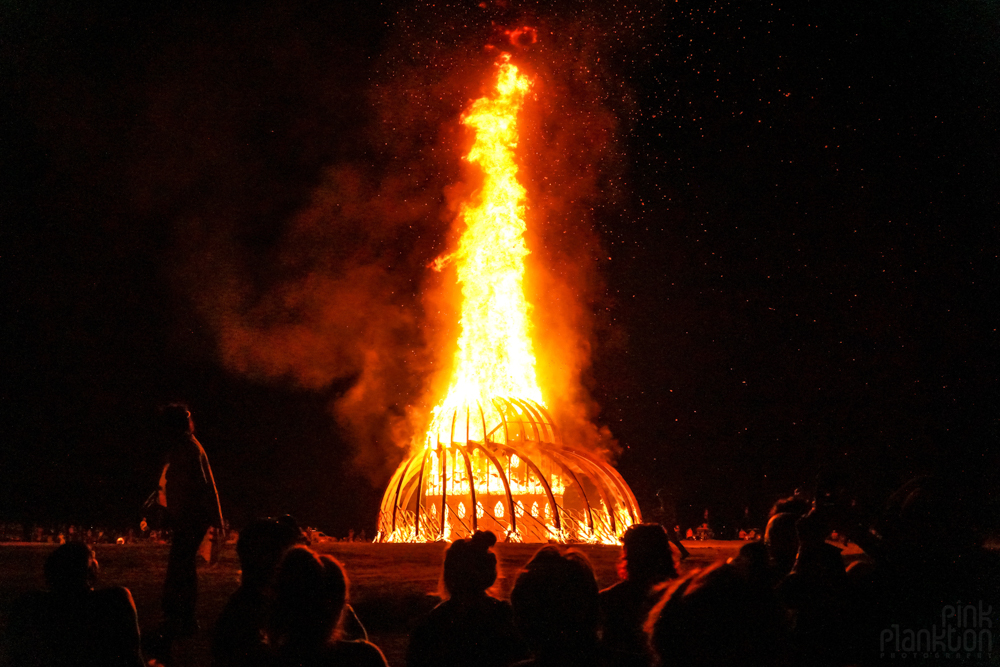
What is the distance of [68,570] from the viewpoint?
3.45 meters

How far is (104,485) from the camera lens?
15.7 meters

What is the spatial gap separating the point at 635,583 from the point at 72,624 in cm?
234

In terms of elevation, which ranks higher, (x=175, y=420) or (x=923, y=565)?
(x=175, y=420)

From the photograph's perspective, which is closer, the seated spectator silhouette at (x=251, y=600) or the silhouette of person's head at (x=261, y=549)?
the seated spectator silhouette at (x=251, y=600)

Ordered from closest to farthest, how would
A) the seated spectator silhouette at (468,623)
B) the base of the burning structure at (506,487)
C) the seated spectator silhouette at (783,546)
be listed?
the seated spectator silhouette at (468,623) → the seated spectator silhouette at (783,546) → the base of the burning structure at (506,487)

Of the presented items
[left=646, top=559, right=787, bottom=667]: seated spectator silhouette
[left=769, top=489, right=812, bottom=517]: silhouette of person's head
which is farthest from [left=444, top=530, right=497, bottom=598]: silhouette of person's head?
[left=769, top=489, right=812, bottom=517]: silhouette of person's head

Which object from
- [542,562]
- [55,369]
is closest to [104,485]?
[55,369]

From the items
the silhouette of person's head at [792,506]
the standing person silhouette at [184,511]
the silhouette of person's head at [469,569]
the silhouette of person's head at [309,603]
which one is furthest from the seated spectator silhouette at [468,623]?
the standing person silhouette at [184,511]

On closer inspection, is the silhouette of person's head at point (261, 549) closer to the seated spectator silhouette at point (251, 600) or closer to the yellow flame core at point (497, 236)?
the seated spectator silhouette at point (251, 600)

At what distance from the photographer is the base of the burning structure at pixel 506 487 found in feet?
44.3

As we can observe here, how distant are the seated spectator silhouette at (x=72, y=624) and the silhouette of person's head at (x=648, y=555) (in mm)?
2100

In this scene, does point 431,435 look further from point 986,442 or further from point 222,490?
point 986,442

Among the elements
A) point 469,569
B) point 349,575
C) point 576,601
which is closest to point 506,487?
point 349,575

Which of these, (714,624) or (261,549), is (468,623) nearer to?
(261,549)
